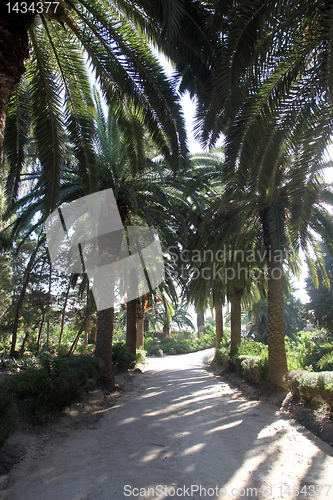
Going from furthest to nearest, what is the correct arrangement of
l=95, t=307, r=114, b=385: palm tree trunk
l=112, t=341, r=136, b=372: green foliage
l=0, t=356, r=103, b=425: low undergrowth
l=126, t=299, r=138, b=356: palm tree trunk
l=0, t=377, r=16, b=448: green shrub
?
l=126, t=299, r=138, b=356: palm tree trunk
l=112, t=341, r=136, b=372: green foliage
l=95, t=307, r=114, b=385: palm tree trunk
l=0, t=356, r=103, b=425: low undergrowth
l=0, t=377, r=16, b=448: green shrub

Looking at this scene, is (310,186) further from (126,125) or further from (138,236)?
(138,236)

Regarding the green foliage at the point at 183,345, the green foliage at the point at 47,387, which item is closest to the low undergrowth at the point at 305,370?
the green foliage at the point at 47,387

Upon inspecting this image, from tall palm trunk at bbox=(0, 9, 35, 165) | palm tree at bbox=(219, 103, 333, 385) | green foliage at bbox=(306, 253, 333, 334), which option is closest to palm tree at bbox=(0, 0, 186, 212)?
tall palm trunk at bbox=(0, 9, 35, 165)

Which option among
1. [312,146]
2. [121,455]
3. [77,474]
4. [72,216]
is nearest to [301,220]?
[312,146]

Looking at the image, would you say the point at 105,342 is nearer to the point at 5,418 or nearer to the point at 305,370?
the point at 5,418

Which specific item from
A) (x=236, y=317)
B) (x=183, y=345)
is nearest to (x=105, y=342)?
(x=236, y=317)

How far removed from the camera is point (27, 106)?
5.39 meters

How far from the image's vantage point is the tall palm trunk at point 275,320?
800 cm

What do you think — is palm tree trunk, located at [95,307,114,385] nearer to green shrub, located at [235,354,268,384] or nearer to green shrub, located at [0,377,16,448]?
green shrub, located at [235,354,268,384]

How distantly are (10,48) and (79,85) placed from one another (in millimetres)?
2376

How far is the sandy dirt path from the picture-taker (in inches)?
128

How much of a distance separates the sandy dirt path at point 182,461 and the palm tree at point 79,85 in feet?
13.6

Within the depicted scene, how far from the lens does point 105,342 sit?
925cm

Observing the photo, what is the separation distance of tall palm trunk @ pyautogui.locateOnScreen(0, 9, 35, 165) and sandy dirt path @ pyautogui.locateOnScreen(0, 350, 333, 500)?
3.96 metres
